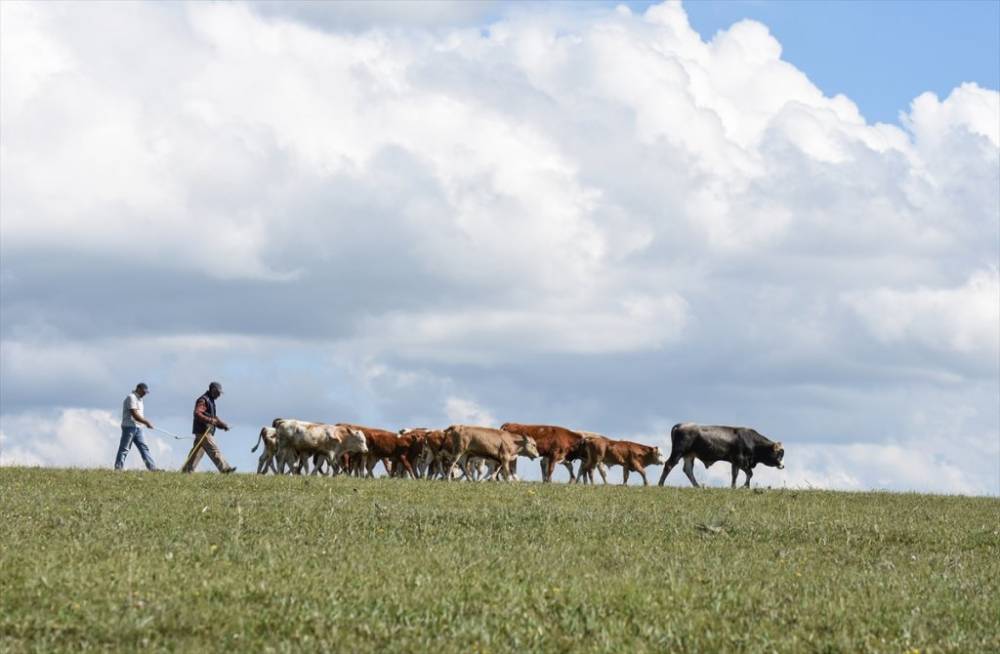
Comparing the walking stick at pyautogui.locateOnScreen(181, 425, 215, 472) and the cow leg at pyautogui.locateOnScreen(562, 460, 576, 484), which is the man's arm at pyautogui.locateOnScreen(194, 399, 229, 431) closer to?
the walking stick at pyautogui.locateOnScreen(181, 425, 215, 472)

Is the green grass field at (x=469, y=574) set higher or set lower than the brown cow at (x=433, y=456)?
lower

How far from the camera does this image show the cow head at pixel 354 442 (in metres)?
41.4

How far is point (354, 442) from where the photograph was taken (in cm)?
4172

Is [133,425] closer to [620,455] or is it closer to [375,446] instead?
[375,446]

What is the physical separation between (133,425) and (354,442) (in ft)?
33.3

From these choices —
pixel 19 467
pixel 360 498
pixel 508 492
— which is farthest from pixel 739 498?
pixel 19 467

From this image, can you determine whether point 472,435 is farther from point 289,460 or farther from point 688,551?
point 688,551

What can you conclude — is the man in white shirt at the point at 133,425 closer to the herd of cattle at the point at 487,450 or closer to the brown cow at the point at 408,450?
the herd of cattle at the point at 487,450

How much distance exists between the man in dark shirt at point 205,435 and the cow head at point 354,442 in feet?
28.8

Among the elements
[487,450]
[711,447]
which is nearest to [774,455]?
[711,447]

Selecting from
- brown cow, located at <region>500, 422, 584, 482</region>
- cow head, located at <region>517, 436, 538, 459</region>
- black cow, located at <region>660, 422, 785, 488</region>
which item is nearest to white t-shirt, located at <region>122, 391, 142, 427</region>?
cow head, located at <region>517, 436, 538, 459</region>

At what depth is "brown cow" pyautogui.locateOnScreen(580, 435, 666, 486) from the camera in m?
43.7

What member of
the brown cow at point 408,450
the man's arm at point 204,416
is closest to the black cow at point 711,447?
the brown cow at point 408,450

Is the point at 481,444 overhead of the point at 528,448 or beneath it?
beneath
